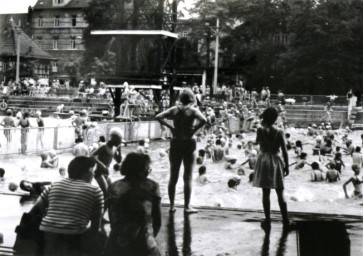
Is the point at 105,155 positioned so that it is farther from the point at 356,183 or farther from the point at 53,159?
the point at 53,159

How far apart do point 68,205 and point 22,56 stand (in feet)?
86.2

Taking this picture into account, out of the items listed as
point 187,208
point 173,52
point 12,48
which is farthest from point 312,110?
point 187,208

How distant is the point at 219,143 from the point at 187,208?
13.0 meters

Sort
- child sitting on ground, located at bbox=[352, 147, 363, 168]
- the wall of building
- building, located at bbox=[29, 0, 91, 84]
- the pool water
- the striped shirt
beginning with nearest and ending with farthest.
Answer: the striped shirt
the pool water
child sitting on ground, located at bbox=[352, 147, 363, 168]
building, located at bbox=[29, 0, 91, 84]
the wall of building

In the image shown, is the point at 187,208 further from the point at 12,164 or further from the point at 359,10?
the point at 359,10

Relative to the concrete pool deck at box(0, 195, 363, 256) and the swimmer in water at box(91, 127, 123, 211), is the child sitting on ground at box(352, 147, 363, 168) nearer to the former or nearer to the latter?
the concrete pool deck at box(0, 195, 363, 256)

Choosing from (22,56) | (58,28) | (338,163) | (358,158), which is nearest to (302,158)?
(338,163)

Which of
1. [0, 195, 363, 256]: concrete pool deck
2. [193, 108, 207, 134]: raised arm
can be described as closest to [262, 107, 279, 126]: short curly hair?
[193, 108, 207, 134]: raised arm

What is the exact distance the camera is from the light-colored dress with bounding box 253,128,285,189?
6.95 m

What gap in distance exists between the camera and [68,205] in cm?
473

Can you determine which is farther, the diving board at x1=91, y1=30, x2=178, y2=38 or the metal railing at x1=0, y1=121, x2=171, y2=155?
the diving board at x1=91, y1=30, x2=178, y2=38

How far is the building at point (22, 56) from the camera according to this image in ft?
73.1

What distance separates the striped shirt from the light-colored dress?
8.86ft

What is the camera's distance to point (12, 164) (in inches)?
699
